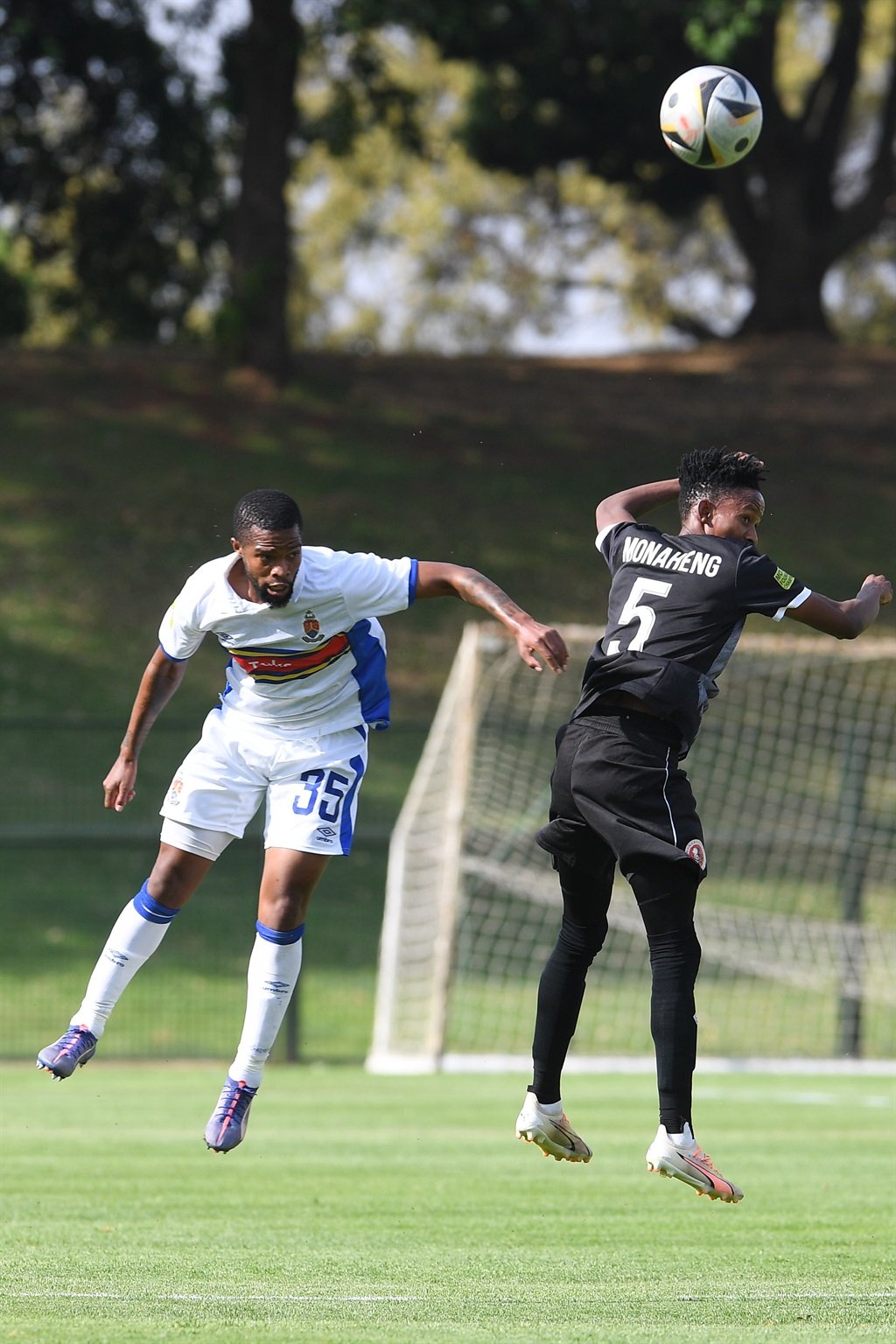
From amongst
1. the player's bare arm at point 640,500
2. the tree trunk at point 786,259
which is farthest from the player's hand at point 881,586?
the tree trunk at point 786,259

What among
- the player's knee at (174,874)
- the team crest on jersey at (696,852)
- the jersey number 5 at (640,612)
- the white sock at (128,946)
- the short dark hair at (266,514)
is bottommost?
the white sock at (128,946)

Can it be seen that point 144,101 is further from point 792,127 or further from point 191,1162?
point 191,1162

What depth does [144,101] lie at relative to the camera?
1284 inches

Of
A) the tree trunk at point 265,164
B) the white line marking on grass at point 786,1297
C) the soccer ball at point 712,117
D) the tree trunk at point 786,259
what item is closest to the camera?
the white line marking on grass at point 786,1297

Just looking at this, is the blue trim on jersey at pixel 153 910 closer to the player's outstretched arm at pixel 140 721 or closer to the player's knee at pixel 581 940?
the player's outstretched arm at pixel 140 721

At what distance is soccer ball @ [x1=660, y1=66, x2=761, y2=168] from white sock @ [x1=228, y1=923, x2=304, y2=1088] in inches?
148

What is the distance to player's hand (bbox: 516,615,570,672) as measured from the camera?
6.25m

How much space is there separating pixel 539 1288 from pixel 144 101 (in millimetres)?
29653

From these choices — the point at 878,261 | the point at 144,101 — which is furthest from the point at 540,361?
the point at 878,261

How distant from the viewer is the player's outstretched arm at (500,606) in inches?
247

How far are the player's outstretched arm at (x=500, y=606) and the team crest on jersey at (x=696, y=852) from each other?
2.79 ft

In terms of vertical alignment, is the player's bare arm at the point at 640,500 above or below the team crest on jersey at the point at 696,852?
above

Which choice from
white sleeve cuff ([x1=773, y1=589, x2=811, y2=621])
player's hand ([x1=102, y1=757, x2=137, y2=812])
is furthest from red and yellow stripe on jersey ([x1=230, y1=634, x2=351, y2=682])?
white sleeve cuff ([x1=773, y1=589, x2=811, y2=621])

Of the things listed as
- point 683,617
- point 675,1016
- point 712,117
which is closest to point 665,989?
point 675,1016
